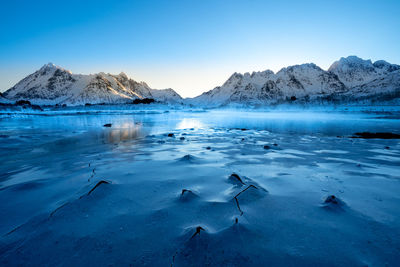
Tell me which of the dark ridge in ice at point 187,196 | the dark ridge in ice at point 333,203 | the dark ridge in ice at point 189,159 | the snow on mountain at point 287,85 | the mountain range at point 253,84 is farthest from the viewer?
the snow on mountain at point 287,85

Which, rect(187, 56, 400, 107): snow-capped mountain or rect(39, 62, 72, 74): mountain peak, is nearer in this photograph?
rect(187, 56, 400, 107): snow-capped mountain

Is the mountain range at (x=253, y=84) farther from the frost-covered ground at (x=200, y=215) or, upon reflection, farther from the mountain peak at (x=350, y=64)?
the frost-covered ground at (x=200, y=215)

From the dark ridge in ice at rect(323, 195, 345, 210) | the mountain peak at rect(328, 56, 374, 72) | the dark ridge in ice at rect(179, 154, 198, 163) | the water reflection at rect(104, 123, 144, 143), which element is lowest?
the water reflection at rect(104, 123, 144, 143)

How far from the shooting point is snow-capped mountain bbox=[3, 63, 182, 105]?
131250mm

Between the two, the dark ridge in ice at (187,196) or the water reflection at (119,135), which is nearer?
the dark ridge in ice at (187,196)

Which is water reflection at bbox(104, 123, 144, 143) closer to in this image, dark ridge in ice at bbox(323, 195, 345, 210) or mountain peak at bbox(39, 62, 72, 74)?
dark ridge in ice at bbox(323, 195, 345, 210)

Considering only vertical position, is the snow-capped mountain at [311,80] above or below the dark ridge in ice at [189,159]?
above

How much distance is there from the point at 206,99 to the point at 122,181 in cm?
19652

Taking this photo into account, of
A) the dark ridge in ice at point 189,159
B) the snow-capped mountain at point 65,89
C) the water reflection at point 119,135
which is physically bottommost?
the water reflection at point 119,135

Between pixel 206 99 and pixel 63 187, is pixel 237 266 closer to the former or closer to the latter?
pixel 63 187

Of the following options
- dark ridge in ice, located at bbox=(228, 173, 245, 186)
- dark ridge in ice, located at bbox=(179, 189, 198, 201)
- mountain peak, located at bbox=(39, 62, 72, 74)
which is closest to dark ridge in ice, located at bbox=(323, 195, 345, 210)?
dark ridge in ice, located at bbox=(228, 173, 245, 186)

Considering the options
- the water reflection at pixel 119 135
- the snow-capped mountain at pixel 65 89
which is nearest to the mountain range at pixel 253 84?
the snow-capped mountain at pixel 65 89

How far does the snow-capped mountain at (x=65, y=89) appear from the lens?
13125 centimetres

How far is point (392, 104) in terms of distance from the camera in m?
36.3
